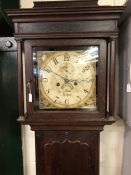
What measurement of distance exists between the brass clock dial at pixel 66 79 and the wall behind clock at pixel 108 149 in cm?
39

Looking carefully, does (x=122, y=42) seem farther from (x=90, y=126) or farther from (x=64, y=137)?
(x=64, y=137)

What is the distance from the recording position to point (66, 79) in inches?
45.7

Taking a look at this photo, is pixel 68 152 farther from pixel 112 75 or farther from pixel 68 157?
pixel 112 75

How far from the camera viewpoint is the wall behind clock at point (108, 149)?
146cm

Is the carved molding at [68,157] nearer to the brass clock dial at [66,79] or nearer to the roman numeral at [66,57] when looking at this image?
the brass clock dial at [66,79]

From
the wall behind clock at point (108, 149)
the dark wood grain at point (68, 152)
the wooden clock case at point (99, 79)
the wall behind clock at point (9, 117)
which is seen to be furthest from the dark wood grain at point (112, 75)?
the wall behind clock at point (9, 117)

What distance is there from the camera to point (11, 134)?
1474mm

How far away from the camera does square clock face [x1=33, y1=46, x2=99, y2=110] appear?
114 centimetres

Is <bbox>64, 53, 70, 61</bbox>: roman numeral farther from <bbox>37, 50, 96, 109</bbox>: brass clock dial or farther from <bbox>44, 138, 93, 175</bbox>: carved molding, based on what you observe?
<bbox>44, 138, 93, 175</bbox>: carved molding

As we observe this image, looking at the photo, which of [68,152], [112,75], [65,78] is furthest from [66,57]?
[68,152]

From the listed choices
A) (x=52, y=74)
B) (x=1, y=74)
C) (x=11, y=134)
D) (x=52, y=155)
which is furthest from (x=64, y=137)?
(x=1, y=74)

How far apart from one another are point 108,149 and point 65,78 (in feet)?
2.06

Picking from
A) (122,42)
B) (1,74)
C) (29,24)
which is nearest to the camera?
(29,24)

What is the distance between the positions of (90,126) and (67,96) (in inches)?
7.8
